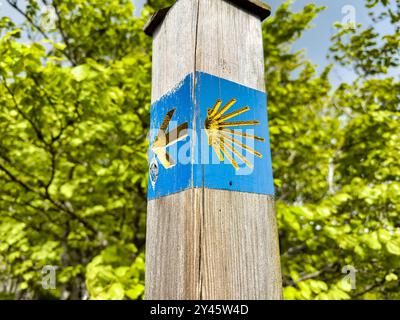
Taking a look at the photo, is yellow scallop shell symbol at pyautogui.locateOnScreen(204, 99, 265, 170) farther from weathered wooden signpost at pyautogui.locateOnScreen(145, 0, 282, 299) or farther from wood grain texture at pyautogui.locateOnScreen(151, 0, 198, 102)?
wood grain texture at pyautogui.locateOnScreen(151, 0, 198, 102)

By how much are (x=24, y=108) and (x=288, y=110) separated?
3.00m

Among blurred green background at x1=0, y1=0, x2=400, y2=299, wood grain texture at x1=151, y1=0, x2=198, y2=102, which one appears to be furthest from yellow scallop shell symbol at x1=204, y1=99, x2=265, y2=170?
blurred green background at x1=0, y1=0, x2=400, y2=299

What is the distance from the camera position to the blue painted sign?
3.25 feet

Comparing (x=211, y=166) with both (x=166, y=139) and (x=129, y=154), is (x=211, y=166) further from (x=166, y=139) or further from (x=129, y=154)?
(x=129, y=154)

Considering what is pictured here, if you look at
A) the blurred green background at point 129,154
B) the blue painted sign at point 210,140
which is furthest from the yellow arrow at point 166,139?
the blurred green background at point 129,154

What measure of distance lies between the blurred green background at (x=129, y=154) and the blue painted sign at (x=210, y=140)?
1.17 metres

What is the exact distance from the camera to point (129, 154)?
2.92 metres

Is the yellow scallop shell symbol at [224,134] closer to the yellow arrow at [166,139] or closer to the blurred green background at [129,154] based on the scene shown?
the yellow arrow at [166,139]

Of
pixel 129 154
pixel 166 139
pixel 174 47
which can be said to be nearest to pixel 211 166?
pixel 166 139

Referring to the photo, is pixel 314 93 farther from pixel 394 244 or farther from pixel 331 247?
pixel 394 244

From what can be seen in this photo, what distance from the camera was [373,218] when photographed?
3.25 metres

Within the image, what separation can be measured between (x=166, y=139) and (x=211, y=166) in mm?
232

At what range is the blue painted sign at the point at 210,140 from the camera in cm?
99
